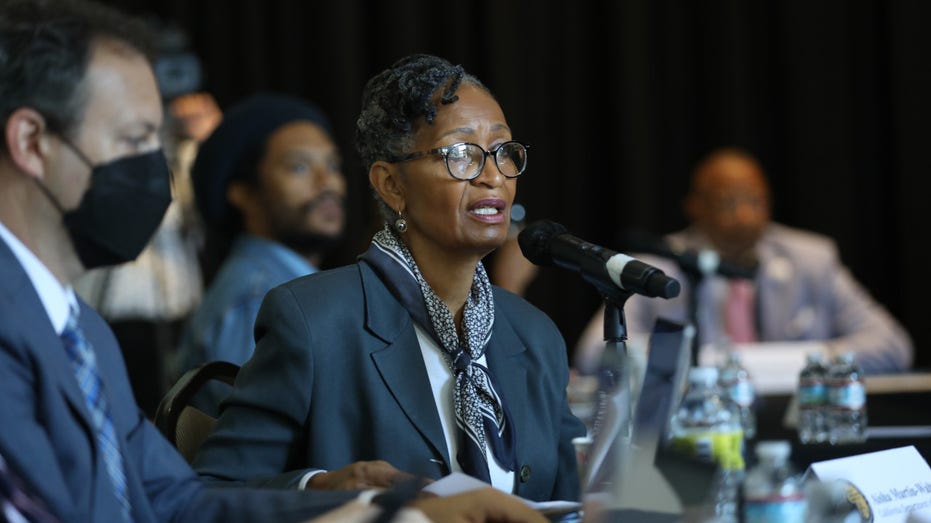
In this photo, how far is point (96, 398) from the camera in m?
1.32

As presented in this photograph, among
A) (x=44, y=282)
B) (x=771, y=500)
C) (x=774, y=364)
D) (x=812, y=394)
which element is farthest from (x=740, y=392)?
(x=44, y=282)

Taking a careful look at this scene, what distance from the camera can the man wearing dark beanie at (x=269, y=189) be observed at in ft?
9.95

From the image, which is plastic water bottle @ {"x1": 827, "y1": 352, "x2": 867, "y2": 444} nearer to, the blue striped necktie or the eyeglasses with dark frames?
the eyeglasses with dark frames

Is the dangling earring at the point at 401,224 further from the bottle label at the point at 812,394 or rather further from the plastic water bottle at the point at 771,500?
the bottle label at the point at 812,394

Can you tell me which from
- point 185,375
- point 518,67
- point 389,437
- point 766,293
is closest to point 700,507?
point 389,437

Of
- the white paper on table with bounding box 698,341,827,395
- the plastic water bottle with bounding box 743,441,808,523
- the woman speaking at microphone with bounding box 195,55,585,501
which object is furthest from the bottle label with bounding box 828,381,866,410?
the plastic water bottle with bounding box 743,441,808,523

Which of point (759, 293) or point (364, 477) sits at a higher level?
point (364, 477)

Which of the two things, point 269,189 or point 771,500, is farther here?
point 269,189

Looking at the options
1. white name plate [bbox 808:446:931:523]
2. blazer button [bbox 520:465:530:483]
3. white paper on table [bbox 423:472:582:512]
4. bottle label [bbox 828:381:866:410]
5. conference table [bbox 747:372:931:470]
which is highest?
white paper on table [bbox 423:472:582:512]

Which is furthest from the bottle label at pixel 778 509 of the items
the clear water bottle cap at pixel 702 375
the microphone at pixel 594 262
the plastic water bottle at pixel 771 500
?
the clear water bottle cap at pixel 702 375

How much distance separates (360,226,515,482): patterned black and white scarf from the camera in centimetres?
163

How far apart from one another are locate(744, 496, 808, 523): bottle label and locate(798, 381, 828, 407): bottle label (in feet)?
5.60

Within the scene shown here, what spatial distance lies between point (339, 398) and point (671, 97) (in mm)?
3762

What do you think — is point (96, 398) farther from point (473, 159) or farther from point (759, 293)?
point (759, 293)
